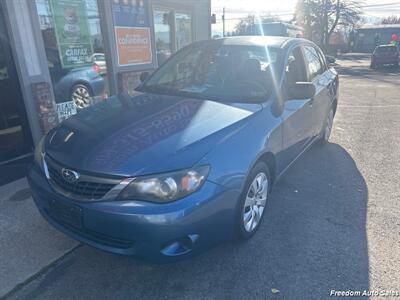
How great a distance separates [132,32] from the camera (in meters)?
6.43

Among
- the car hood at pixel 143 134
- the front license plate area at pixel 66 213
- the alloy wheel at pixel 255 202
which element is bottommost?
the alloy wheel at pixel 255 202

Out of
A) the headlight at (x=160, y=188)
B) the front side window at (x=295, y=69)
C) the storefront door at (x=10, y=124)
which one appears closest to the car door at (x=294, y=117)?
the front side window at (x=295, y=69)

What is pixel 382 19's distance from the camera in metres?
75.1

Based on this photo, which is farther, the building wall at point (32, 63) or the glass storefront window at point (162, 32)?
the glass storefront window at point (162, 32)

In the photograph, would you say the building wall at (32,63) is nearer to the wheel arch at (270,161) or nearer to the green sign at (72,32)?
the green sign at (72,32)

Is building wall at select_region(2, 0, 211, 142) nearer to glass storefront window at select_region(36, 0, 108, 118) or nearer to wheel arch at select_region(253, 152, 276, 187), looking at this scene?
glass storefront window at select_region(36, 0, 108, 118)

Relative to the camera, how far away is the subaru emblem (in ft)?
7.57

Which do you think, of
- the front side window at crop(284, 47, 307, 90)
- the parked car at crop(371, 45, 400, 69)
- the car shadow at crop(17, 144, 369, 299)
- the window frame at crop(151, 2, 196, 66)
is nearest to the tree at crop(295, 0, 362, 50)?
the parked car at crop(371, 45, 400, 69)

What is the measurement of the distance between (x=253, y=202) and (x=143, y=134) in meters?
1.12

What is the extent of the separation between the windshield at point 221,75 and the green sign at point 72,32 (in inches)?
81.3

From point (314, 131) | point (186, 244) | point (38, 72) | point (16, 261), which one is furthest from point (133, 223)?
point (38, 72)

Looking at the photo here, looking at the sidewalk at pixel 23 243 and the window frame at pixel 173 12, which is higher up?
the window frame at pixel 173 12

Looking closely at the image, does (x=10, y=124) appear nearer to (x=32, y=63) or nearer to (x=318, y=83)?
(x=32, y=63)

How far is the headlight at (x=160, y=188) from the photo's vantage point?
7.11 feet
